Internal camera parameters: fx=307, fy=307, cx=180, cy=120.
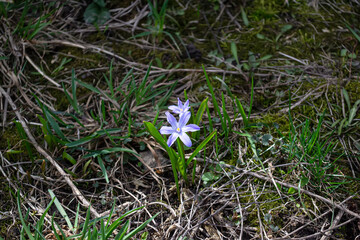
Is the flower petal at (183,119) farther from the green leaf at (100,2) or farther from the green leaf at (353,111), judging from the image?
the green leaf at (100,2)

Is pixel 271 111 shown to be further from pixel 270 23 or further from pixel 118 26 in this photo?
pixel 118 26

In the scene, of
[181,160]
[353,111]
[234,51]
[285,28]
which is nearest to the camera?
[181,160]

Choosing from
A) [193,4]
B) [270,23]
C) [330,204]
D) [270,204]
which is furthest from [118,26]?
[330,204]

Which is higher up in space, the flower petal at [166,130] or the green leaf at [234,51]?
the flower petal at [166,130]

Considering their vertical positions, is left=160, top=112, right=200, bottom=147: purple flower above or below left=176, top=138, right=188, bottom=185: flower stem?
above

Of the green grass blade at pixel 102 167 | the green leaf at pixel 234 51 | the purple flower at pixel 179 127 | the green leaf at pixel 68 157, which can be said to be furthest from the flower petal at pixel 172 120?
the green leaf at pixel 234 51

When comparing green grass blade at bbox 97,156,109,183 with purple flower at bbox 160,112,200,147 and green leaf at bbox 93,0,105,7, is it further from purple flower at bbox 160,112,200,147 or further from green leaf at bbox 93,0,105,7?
green leaf at bbox 93,0,105,7

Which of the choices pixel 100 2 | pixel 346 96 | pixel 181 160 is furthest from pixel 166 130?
pixel 100 2

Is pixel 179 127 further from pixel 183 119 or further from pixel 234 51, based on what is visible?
pixel 234 51

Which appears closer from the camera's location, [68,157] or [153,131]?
[153,131]

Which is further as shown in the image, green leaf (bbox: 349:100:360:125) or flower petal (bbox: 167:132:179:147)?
green leaf (bbox: 349:100:360:125)

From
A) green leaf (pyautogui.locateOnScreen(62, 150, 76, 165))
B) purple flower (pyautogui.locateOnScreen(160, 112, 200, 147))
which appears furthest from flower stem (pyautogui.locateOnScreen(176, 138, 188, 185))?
green leaf (pyautogui.locateOnScreen(62, 150, 76, 165))

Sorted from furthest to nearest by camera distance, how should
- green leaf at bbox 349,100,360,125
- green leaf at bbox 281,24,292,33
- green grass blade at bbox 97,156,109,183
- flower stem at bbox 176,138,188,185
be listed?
green leaf at bbox 281,24,292,33, green leaf at bbox 349,100,360,125, green grass blade at bbox 97,156,109,183, flower stem at bbox 176,138,188,185

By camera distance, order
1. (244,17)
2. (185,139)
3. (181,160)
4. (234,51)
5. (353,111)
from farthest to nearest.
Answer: (244,17) < (234,51) < (353,111) < (181,160) < (185,139)
